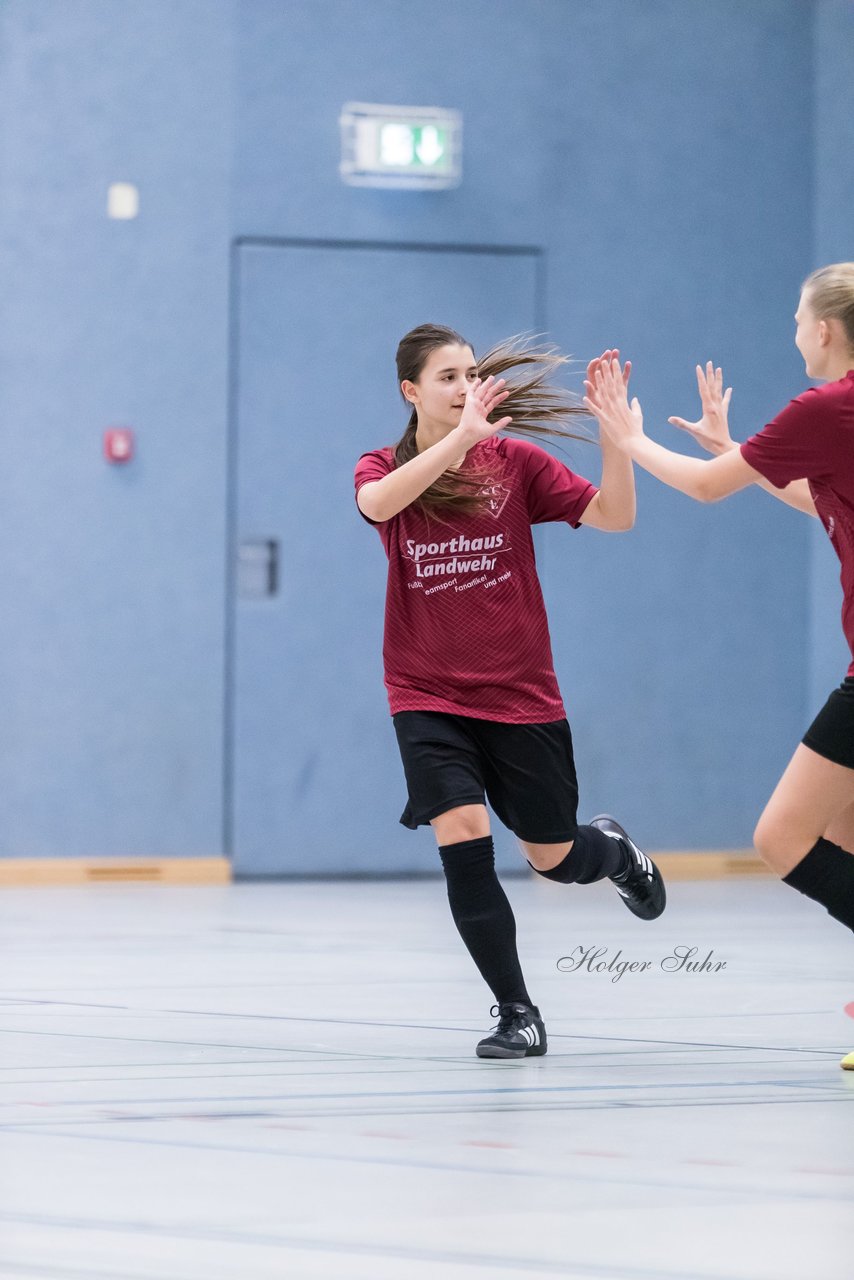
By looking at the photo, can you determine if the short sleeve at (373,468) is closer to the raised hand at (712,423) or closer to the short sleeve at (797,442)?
the raised hand at (712,423)

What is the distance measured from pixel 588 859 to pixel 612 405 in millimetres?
981

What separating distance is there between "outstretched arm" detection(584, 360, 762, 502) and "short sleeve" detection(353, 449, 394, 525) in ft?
1.55

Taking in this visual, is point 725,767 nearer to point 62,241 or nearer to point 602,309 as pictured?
point 602,309

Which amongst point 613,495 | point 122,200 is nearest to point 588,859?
point 613,495

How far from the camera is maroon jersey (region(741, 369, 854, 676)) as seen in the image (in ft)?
11.3

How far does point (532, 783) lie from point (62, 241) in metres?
4.43

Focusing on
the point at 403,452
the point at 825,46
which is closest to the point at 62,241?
the point at 825,46

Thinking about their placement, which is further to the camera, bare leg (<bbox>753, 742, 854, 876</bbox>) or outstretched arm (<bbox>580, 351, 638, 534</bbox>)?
outstretched arm (<bbox>580, 351, 638, 534</bbox>)

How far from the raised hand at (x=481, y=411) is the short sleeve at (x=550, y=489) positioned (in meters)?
0.28

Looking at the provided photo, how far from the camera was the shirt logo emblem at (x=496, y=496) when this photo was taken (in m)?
3.96

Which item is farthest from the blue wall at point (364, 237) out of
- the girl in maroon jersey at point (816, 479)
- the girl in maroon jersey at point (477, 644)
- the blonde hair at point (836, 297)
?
the blonde hair at point (836, 297)

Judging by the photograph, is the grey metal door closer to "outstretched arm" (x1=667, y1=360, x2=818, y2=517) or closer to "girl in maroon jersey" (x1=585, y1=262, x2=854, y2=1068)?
"outstretched arm" (x1=667, y1=360, x2=818, y2=517)

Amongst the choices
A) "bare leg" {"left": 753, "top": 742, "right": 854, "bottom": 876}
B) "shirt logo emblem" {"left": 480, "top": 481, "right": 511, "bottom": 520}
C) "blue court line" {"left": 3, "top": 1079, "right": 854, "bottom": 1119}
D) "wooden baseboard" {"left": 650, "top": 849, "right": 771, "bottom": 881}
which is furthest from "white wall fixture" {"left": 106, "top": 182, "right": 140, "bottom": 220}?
"blue court line" {"left": 3, "top": 1079, "right": 854, "bottom": 1119}

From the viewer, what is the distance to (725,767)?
8406 millimetres
